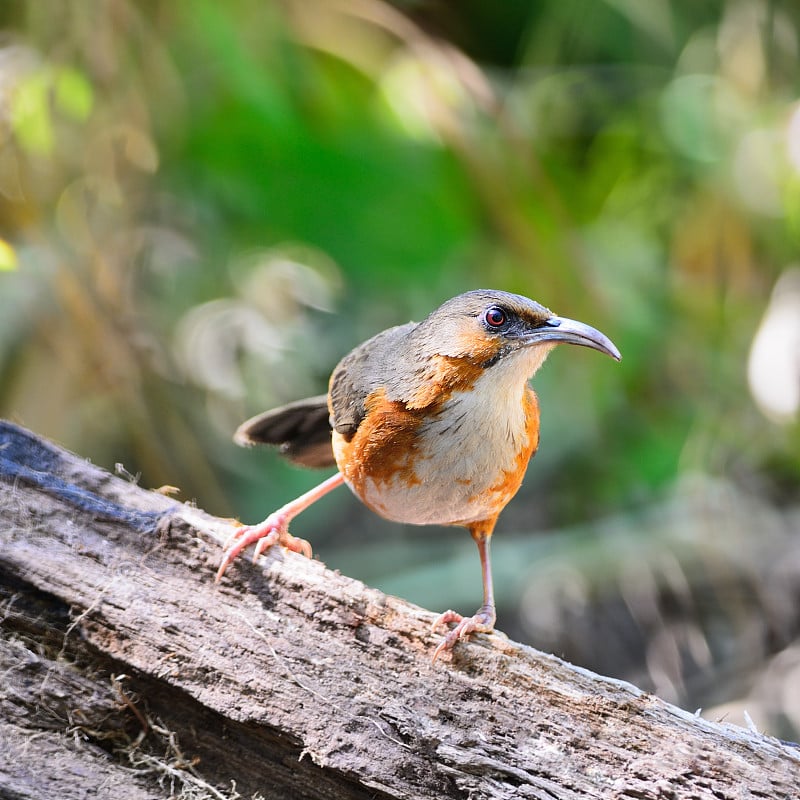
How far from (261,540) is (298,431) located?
1128mm

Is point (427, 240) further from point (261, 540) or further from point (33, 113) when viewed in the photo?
point (261, 540)

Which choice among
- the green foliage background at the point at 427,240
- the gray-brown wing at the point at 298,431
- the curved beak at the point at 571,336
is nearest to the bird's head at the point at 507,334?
the curved beak at the point at 571,336

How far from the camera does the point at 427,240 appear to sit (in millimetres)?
6418

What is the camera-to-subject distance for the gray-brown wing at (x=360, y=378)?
3.75m

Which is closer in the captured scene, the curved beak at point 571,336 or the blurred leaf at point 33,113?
the curved beak at point 571,336

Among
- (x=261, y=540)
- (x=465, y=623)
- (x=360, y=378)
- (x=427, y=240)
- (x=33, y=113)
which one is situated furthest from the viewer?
(x=427, y=240)

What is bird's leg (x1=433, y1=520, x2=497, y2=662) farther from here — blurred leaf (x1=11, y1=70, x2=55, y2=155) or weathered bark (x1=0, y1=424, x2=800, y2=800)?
blurred leaf (x1=11, y1=70, x2=55, y2=155)

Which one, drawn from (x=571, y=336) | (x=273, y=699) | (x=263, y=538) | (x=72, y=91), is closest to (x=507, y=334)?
(x=571, y=336)

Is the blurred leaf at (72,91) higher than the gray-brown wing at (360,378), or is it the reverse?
the blurred leaf at (72,91)

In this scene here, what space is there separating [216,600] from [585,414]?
4.23 meters

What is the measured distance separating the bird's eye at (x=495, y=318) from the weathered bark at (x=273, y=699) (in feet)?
3.53

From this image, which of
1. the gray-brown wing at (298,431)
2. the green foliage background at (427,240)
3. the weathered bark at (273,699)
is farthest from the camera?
the green foliage background at (427,240)

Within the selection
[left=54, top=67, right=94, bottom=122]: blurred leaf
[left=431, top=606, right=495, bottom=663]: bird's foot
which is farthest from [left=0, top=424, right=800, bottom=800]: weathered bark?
[left=54, top=67, right=94, bottom=122]: blurred leaf

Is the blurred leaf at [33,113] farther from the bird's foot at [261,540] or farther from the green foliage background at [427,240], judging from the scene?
the bird's foot at [261,540]
